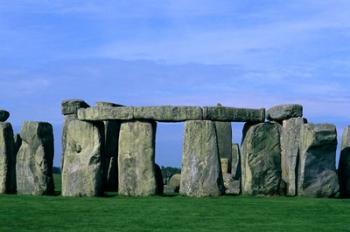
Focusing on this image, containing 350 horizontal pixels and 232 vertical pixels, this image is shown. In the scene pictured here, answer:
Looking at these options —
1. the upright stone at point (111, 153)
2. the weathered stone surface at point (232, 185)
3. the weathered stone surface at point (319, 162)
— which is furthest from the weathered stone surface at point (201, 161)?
the upright stone at point (111, 153)

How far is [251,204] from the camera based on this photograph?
16938 mm

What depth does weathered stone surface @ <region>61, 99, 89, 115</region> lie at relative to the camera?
2336 cm

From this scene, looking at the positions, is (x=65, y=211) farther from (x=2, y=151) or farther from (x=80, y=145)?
(x=2, y=151)

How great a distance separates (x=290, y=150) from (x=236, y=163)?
587 centimetres

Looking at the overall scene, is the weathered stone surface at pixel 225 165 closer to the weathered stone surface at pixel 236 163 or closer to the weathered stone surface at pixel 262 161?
the weathered stone surface at pixel 236 163

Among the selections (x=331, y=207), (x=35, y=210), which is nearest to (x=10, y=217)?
(x=35, y=210)

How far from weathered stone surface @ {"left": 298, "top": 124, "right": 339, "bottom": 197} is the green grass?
2.89 ft

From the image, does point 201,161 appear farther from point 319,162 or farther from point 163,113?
point 319,162

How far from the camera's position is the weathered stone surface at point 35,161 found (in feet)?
64.3

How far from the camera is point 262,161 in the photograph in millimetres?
19547

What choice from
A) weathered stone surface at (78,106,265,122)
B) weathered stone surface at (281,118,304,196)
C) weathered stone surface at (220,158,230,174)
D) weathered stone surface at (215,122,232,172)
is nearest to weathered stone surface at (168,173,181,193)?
weathered stone surface at (220,158,230,174)

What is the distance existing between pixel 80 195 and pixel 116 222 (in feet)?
17.5

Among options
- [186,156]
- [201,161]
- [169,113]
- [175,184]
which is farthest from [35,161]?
[175,184]

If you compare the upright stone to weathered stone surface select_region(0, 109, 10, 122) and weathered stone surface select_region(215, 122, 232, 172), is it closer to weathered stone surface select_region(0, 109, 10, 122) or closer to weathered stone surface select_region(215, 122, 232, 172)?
weathered stone surface select_region(0, 109, 10, 122)
